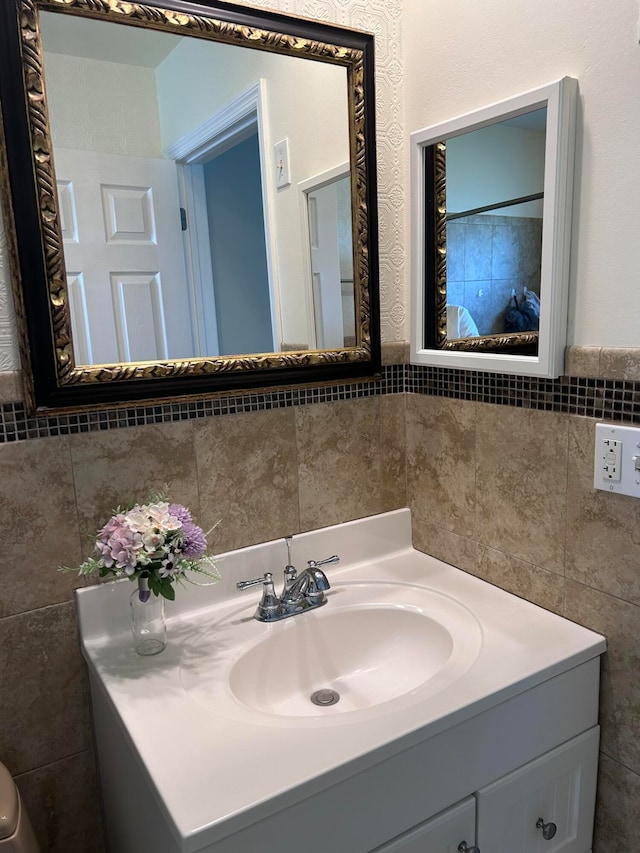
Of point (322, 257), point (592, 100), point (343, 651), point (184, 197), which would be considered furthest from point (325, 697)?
point (592, 100)

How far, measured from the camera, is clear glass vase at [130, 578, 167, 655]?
1.17 m

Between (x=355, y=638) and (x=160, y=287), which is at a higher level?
(x=160, y=287)

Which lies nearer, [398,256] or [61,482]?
[61,482]

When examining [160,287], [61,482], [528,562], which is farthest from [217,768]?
[160,287]

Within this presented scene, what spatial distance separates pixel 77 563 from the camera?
1.21 meters

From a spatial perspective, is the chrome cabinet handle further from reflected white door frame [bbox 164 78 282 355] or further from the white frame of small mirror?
reflected white door frame [bbox 164 78 282 355]

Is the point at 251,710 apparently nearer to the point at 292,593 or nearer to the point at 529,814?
the point at 292,593

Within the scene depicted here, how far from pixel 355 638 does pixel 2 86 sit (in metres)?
1.24

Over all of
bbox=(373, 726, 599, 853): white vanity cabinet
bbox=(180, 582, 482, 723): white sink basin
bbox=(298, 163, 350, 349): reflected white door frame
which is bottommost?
bbox=(373, 726, 599, 853): white vanity cabinet

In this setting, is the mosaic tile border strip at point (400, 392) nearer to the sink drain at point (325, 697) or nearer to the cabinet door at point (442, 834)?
the sink drain at point (325, 697)

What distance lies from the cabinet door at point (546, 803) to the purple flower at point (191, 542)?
64cm

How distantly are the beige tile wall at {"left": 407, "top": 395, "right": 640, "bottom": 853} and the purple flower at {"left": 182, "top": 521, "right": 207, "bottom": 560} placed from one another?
2.06ft

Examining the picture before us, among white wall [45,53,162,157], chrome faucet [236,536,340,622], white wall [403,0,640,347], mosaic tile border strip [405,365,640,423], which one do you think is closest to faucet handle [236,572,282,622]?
chrome faucet [236,536,340,622]

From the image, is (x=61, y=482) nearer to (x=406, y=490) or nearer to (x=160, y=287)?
(x=160, y=287)
